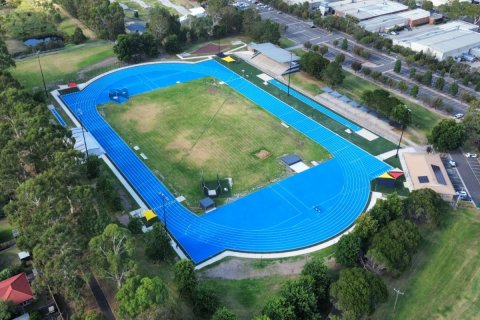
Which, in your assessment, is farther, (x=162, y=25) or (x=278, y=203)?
(x=162, y=25)

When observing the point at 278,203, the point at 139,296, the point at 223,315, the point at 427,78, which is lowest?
the point at 278,203

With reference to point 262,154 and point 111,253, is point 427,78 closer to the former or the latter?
point 262,154

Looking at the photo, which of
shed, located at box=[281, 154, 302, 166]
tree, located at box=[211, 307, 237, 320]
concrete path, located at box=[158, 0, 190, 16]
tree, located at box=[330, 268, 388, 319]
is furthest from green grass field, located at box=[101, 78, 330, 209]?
concrete path, located at box=[158, 0, 190, 16]

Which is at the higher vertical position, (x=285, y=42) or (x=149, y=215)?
(x=285, y=42)

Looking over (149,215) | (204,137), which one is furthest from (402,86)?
(149,215)

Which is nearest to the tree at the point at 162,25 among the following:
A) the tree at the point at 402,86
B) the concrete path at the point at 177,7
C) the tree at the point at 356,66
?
the concrete path at the point at 177,7

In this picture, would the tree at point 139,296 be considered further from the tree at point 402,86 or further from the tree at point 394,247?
the tree at point 402,86
